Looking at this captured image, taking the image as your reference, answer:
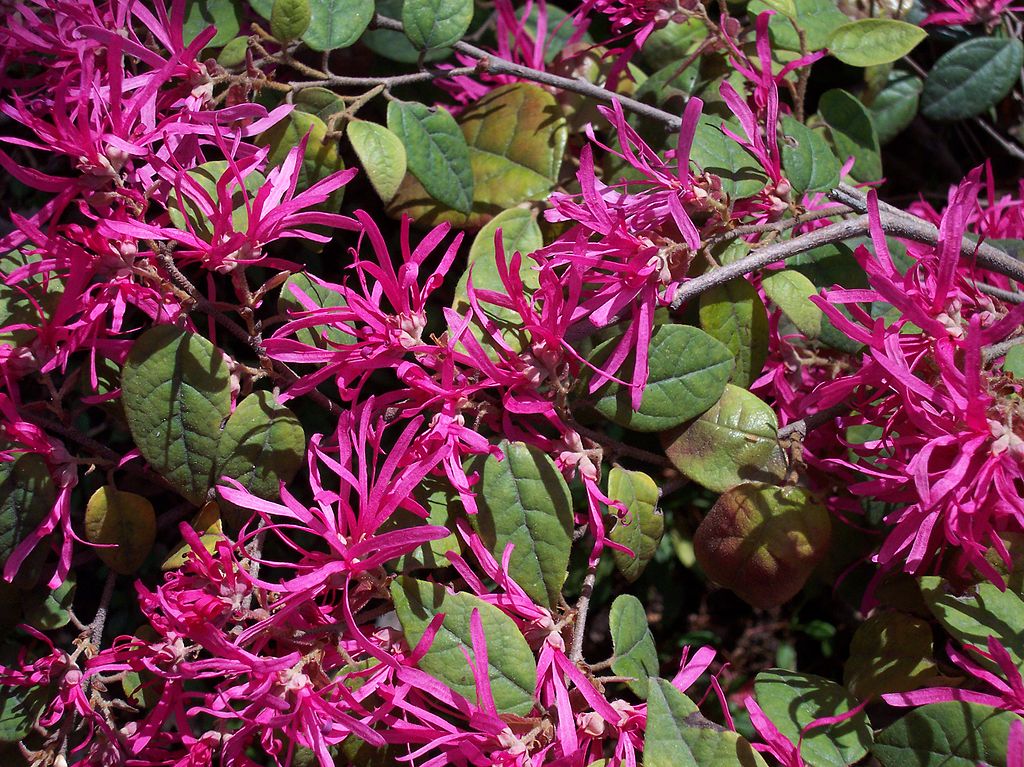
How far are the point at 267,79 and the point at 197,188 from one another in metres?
0.22

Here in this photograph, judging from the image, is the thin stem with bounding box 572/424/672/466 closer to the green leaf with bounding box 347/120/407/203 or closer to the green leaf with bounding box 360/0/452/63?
the green leaf with bounding box 347/120/407/203

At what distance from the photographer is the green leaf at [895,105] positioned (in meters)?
1.33

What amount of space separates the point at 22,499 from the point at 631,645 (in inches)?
27.1

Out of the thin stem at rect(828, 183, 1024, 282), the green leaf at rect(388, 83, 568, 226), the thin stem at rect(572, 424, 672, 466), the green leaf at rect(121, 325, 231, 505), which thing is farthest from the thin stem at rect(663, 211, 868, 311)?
the green leaf at rect(121, 325, 231, 505)

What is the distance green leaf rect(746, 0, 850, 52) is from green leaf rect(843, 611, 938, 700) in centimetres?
73

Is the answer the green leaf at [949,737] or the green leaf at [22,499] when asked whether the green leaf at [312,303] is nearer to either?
the green leaf at [22,499]

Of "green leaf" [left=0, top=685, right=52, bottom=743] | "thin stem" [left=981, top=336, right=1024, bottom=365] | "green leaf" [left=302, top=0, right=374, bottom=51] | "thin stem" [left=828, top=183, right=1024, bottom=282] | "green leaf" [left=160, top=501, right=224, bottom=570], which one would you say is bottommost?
"green leaf" [left=0, top=685, right=52, bottom=743]

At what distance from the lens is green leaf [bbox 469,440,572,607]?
2.71 ft

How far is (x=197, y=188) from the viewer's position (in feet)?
2.79

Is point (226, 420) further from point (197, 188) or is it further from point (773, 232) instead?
point (773, 232)

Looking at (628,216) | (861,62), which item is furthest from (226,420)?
(861,62)

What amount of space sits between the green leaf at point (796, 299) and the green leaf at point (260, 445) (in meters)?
0.54

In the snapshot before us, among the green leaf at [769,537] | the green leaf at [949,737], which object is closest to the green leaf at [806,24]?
the green leaf at [769,537]

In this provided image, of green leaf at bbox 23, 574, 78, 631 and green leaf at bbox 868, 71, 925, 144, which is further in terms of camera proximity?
green leaf at bbox 868, 71, 925, 144
